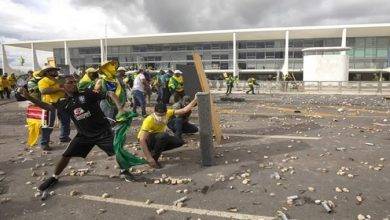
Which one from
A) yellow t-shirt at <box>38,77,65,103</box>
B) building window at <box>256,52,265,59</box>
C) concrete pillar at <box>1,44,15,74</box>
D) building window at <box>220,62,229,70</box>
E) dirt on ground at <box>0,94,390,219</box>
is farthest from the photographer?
concrete pillar at <box>1,44,15,74</box>

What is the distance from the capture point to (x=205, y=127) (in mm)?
6793

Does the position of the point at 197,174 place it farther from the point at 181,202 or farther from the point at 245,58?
the point at 245,58

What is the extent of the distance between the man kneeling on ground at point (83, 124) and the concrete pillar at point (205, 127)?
56.2 inches

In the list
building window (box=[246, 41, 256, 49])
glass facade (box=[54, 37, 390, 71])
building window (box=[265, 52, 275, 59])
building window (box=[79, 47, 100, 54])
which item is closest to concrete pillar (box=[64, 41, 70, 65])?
glass facade (box=[54, 37, 390, 71])

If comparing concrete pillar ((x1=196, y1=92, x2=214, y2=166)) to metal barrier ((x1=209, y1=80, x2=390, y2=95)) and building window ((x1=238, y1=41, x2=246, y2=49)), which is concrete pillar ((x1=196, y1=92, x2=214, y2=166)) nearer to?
metal barrier ((x1=209, y1=80, x2=390, y2=95))

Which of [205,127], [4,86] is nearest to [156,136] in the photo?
[205,127]

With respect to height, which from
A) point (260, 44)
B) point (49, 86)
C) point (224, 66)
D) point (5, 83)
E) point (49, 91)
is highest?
point (260, 44)

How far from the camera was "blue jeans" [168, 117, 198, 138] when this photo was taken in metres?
8.37

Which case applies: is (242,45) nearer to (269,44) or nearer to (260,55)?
(260,55)

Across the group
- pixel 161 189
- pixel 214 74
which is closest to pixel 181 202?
pixel 161 189

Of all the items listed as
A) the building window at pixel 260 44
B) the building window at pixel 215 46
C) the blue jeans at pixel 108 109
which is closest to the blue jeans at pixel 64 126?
the blue jeans at pixel 108 109

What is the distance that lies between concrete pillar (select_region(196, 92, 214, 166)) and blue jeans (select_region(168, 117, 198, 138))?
161 centimetres

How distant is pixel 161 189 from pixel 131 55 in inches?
2811

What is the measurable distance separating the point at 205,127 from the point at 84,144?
6.97 ft
